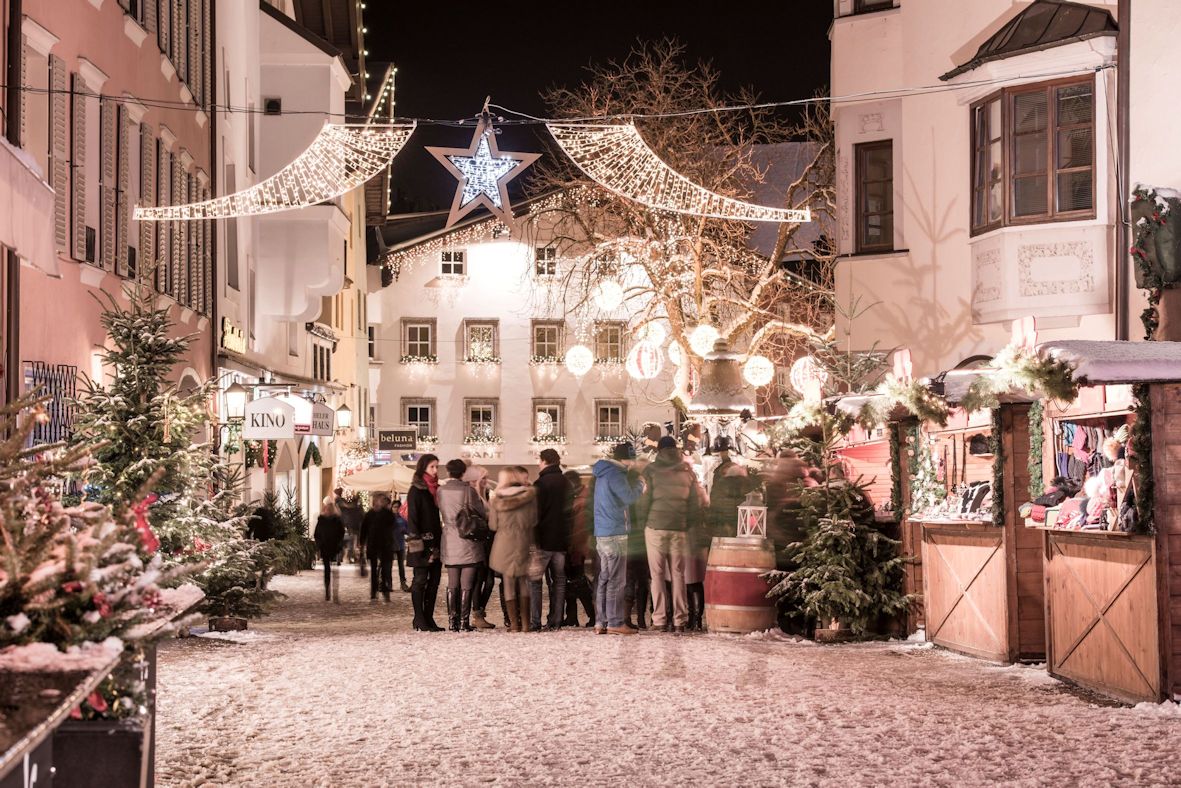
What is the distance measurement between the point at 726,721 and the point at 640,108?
25.5 metres

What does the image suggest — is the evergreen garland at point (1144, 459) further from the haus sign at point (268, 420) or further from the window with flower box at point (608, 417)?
the window with flower box at point (608, 417)

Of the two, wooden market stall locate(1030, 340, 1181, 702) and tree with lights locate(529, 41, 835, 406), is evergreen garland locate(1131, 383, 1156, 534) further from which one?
Answer: tree with lights locate(529, 41, 835, 406)

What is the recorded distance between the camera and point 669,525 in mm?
17219

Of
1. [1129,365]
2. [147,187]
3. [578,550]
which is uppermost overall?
[147,187]

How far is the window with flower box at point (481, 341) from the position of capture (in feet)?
196

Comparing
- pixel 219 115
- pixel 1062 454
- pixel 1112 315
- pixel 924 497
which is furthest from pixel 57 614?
pixel 219 115

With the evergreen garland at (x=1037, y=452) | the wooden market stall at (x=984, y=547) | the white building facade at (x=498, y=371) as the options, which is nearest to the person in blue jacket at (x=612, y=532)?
the wooden market stall at (x=984, y=547)

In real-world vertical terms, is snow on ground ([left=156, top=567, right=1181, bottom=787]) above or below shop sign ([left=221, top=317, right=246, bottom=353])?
below

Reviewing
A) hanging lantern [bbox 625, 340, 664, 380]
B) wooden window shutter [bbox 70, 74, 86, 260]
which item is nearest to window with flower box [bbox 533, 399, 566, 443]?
hanging lantern [bbox 625, 340, 664, 380]

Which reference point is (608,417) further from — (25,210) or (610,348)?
(25,210)

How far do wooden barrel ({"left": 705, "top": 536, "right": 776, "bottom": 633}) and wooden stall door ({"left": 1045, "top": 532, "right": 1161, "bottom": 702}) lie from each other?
397cm

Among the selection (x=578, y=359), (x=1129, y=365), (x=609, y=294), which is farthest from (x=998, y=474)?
(x=578, y=359)

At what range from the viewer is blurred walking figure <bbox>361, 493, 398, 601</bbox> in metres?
25.0

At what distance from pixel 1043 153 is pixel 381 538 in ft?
36.9
